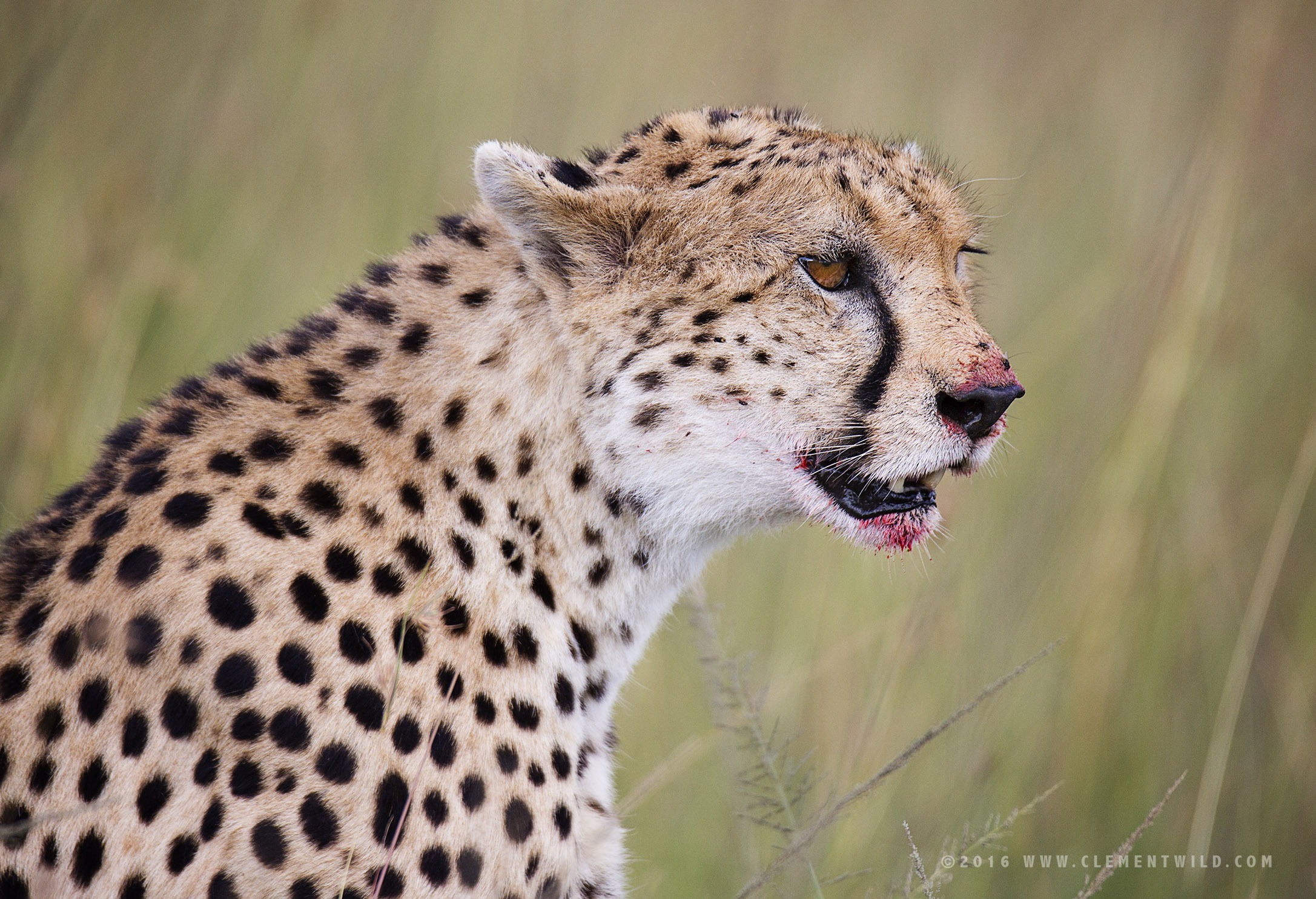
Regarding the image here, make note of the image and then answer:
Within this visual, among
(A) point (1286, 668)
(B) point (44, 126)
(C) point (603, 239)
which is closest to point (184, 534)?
(C) point (603, 239)

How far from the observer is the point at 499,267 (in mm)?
2572

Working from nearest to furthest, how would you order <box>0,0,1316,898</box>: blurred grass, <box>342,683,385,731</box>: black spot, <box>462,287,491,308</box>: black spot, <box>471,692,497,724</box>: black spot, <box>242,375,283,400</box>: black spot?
<box>342,683,385,731</box>: black spot, <box>471,692,497,724</box>: black spot, <box>242,375,283,400</box>: black spot, <box>462,287,491,308</box>: black spot, <box>0,0,1316,898</box>: blurred grass

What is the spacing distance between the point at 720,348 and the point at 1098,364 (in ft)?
7.05

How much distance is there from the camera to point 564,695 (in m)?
2.42

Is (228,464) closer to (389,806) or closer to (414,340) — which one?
(414,340)

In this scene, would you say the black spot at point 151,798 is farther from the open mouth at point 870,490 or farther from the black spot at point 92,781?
the open mouth at point 870,490

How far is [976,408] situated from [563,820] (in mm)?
1128

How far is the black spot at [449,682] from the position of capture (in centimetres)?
219

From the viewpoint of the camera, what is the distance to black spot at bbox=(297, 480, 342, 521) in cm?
227

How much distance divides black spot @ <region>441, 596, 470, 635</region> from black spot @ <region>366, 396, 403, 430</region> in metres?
0.37

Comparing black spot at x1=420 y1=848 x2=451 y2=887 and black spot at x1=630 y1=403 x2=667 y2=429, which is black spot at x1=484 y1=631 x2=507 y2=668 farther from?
black spot at x1=630 y1=403 x2=667 y2=429

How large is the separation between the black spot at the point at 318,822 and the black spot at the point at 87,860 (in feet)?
A: 1.12

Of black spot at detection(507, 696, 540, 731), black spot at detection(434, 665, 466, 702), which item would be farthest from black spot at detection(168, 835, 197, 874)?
black spot at detection(507, 696, 540, 731)

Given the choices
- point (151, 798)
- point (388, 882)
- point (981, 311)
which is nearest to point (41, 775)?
point (151, 798)
